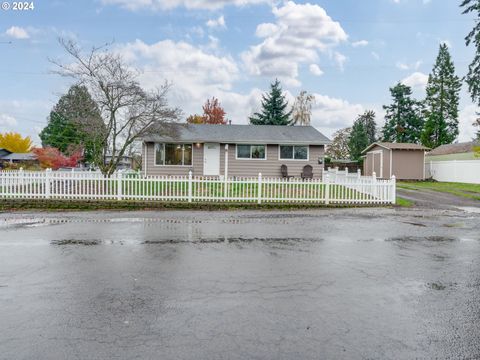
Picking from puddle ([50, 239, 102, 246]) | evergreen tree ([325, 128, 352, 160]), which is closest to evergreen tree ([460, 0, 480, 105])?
puddle ([50, 239, 102, 246])

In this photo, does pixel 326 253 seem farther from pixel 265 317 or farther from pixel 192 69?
pixel 192 69

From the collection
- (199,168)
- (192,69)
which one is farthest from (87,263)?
(192,69)

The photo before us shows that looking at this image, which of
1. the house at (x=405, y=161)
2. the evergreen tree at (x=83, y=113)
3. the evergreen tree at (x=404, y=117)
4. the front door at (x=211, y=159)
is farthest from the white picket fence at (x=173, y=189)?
the evergreen tree at (x=404, y=117)

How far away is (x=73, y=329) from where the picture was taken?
342 centimetres

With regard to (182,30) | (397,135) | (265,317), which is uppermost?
(182,30)

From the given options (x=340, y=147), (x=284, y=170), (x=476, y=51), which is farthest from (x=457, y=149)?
(x=340, y=147)

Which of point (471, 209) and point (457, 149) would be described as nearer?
point (471, 209)

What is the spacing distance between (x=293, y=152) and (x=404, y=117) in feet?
119

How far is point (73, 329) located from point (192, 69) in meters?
27.5

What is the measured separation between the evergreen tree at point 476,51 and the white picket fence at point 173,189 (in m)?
18.9

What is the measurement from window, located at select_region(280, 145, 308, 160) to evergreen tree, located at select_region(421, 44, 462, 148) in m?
31.7

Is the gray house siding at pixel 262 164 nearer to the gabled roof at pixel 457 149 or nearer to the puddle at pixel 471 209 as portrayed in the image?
the puddle at pixel 471 209

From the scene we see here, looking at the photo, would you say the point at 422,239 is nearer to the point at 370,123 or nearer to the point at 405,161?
the point at 405,161

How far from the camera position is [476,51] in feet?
86.5
